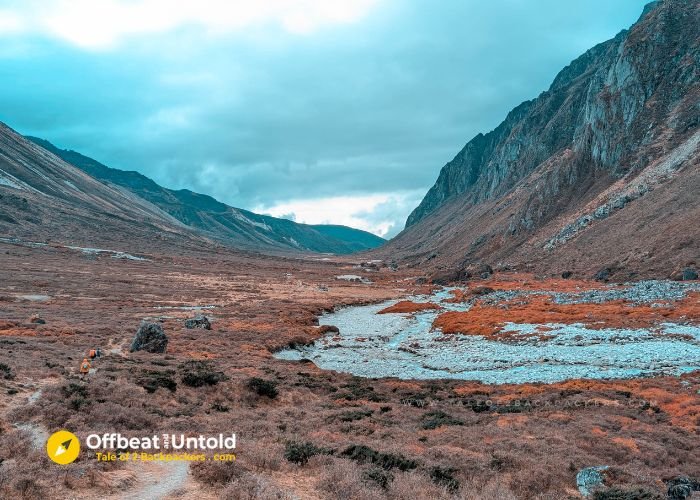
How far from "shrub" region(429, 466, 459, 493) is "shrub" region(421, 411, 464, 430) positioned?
5366 mm

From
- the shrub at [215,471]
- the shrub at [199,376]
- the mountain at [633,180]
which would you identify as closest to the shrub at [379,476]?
the shrub at [215,471]

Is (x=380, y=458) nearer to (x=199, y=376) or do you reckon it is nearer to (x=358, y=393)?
(x=358, y=393)

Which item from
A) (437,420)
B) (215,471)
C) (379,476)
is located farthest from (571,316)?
(215,471)

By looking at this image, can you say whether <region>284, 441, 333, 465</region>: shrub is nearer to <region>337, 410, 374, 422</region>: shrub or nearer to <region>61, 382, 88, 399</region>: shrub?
<region>337, 410, 374, 422</region>: shrub

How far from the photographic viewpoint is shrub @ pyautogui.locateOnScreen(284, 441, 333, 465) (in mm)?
13344

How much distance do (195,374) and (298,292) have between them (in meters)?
75.9

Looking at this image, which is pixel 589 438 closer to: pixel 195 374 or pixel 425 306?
pixel 195 374

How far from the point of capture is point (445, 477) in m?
12.9

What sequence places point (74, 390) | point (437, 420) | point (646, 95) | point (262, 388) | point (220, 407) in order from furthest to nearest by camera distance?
point (646, 95)
point (262, 388)
point (220, 407)
point (437, 420)
point (74, 390)

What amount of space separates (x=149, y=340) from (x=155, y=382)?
1224 cm

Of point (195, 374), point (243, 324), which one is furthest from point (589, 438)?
point (243, 324)

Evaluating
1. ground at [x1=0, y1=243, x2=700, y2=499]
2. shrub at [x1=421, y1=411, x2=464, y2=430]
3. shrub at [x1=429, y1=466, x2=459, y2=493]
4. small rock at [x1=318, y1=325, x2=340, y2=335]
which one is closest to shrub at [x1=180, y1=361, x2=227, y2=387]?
ground at [x1=0, y1=243, x2=700, y2=499]

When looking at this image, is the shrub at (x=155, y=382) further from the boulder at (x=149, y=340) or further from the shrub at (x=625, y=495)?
the shrub at (x=625, y=495)

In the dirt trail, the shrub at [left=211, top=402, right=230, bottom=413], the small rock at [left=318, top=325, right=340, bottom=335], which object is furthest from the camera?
the small rock at [left=318, top=325, right=340, bottom=335]
